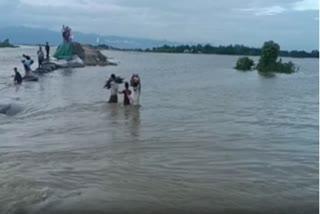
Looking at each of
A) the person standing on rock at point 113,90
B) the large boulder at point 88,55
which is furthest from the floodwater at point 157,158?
the large boulder at point 88,55

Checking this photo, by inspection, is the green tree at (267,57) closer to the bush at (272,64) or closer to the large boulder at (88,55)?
the bush at (272,64)

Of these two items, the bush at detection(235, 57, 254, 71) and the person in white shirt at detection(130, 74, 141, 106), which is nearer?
the person in white shirt at detection(130, 74, 141, 106)

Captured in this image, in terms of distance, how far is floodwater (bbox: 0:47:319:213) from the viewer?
25.4ft

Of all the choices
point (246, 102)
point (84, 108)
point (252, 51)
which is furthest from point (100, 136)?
point (252, 51)

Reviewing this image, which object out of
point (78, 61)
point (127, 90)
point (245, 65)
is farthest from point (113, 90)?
point (245, 65)

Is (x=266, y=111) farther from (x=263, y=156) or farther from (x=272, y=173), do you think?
(x=272, y=173)

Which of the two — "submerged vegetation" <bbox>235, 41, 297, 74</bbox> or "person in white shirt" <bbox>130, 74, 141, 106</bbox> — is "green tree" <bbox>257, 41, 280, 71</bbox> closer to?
"submerged vegetation" <bbox>235, 41, 297, 74</bbox>

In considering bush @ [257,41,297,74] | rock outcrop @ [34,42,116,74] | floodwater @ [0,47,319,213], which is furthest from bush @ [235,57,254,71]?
floodwater @ [0,47,319,213]

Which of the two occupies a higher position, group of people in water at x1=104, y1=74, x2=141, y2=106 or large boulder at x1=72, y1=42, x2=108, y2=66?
group of people in water at x1=104, y1=74, x2=141, y2=106

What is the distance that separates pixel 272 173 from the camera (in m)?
9.52

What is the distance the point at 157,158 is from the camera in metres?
10.6

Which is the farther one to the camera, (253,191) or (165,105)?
(165,105)

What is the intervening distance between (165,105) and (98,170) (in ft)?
36.6

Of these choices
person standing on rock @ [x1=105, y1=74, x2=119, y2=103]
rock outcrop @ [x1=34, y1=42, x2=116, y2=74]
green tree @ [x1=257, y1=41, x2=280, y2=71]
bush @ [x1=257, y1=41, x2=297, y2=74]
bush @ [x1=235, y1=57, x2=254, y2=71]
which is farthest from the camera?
bush @ [x1=235, y1=57, x2=254, y2=71]
